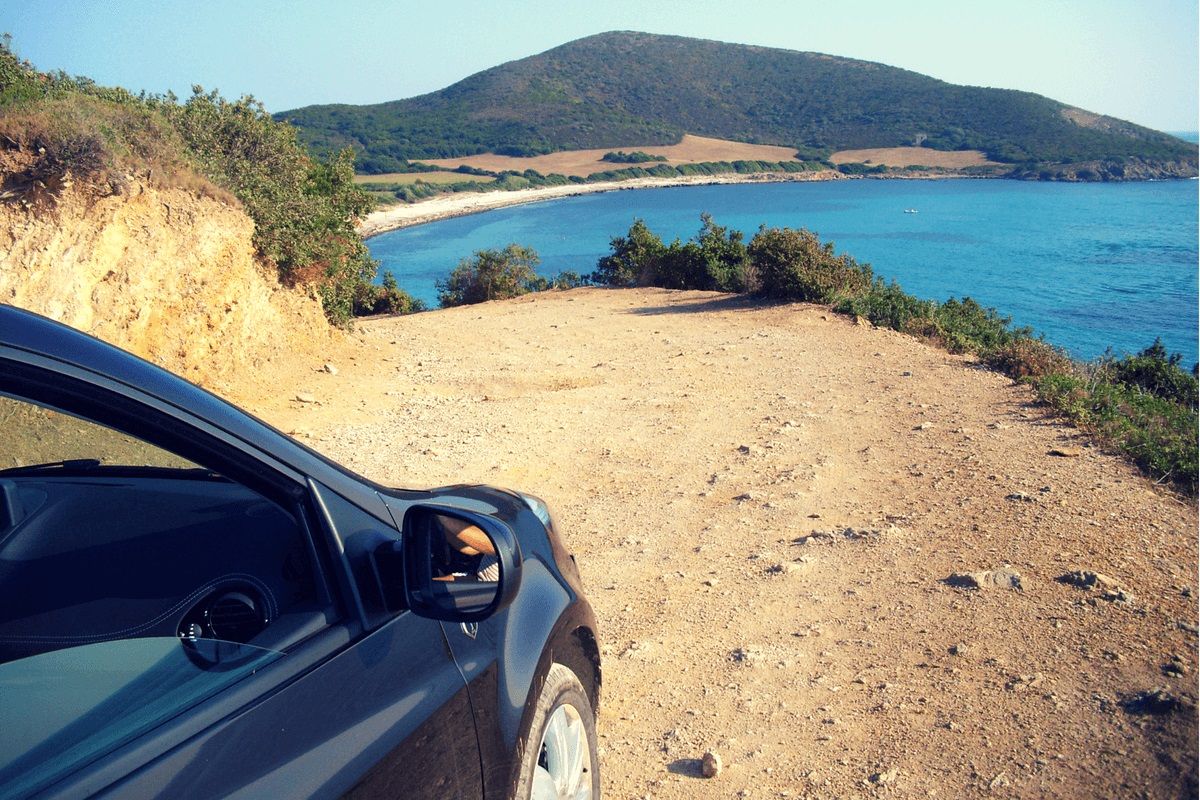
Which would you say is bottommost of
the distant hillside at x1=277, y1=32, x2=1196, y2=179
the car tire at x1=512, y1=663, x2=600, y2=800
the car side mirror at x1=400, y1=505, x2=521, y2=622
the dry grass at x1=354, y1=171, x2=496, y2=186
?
the car tire at x1=512, y1=663, x2=600, y2=800

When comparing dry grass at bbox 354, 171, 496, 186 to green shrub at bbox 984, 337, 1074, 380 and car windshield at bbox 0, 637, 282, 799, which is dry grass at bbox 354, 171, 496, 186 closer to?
green shrub at bbox 984, 337, 1074, 380

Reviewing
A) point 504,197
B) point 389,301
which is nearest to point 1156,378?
point 389,301

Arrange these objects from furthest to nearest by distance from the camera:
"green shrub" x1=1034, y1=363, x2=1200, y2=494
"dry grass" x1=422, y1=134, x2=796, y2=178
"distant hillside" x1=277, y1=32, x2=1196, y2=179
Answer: "distant hillside" x1=277, y1=32, x2=1196, y2=179 → "dry grass" x1=422, y1=134, x2=796, y2=178 → "green shrub" x1=1034, y1=363, x2=1200, y2=494

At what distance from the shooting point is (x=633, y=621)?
4.98 m

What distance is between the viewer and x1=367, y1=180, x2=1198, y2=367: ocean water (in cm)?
3341

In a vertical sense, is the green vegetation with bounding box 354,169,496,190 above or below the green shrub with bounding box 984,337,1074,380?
above

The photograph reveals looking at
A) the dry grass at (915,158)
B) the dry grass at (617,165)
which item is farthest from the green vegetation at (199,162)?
the dry grass at (915,158)

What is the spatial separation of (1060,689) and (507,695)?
2836mm

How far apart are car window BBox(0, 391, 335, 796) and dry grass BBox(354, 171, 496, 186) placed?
84.7 meters

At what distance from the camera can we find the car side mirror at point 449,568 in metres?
1.83

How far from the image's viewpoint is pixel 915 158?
108 metres

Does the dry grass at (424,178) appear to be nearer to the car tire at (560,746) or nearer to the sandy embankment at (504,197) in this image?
the sandy embankment at (504,197)

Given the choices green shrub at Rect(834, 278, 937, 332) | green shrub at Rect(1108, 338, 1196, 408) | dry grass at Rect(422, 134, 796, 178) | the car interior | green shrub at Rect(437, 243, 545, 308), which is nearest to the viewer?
the car interior

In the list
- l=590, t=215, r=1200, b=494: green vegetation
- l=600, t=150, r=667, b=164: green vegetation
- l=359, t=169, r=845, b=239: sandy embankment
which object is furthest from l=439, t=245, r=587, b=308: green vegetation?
l=600, t=150, r=667, b=164: green vegetation
